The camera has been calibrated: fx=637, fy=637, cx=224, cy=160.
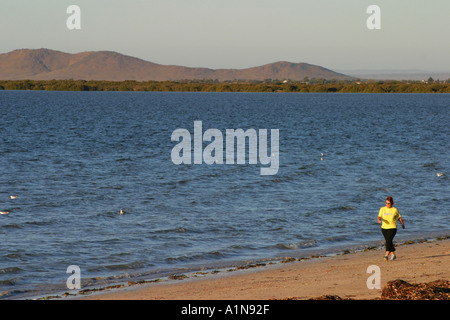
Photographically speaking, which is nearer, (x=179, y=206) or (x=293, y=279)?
(x=293, y=279)

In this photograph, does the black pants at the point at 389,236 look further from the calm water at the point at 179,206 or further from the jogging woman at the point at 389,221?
the calm water at the point at 179,206

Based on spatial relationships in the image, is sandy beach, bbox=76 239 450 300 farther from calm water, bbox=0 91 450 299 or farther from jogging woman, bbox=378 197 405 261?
calm water, bbox=0 91 450 299

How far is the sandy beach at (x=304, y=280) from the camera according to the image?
13.5 meters

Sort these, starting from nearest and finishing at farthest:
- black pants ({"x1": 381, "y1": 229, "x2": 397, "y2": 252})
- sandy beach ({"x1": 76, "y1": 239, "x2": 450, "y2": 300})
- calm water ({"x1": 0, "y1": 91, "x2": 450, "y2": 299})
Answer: sandy beach ({"x1": 76, "y1": 239, "x2": 450, "y2": 300})
black pants ({"x1": 381, "y1": 229, "x2": 397, "y2": 252})
calm water ({"x1": 0, "y1": 91, "x2": 450, "y2": 299})

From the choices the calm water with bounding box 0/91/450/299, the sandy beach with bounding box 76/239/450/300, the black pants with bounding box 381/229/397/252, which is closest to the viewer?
the sandy beach with bounding box 76/239/450/300

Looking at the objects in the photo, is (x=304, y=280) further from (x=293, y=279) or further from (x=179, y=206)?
(x=179, y=206)

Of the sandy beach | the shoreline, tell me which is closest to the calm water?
the shoreline

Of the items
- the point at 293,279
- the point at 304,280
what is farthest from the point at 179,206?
the point at 304,280

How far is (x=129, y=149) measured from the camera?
48.5m

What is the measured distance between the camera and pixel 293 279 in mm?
15164

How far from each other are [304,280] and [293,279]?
0.32 meters

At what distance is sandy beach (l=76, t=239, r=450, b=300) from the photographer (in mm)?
13539
